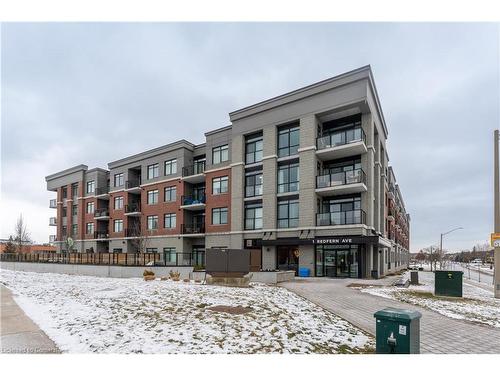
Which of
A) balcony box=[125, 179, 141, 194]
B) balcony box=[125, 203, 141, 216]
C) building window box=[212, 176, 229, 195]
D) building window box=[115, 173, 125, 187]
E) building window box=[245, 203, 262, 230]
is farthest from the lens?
building window box=[115, 173, 125, 187]

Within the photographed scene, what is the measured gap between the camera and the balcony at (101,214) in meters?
49.1

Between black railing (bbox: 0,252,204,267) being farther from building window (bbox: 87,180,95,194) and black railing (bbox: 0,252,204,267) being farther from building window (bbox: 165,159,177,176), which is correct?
building window (bbox: 87,180,95,194)

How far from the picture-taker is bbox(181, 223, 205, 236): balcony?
38500 mm

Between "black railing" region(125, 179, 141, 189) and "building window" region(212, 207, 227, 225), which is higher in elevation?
"black railing" region(125, 179, 141, 189)

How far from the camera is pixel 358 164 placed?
2972 cm

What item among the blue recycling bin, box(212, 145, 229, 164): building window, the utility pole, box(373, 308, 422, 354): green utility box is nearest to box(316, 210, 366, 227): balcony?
the blue recycling bin

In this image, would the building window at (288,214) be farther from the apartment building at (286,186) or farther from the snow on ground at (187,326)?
the snow on ground at (187,326)

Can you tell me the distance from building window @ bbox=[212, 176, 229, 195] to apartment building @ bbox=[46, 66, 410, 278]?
4.5 inches

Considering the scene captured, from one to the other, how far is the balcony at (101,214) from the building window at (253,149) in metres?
25.3

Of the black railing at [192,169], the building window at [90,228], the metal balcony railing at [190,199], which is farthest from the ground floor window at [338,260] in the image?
the building window at [90,228]

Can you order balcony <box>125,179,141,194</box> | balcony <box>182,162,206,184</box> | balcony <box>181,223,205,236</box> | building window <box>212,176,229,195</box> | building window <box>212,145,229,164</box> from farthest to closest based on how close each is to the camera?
balcony <box>125,179,141,194</box>
balcony <box>182,162,206,184</box>
balcony <box>181,223,205,236</box>
building window <box>212,145,229,164</box>
building window <box>212,176,229,195</box>

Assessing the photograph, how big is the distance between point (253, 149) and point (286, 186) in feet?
18.2

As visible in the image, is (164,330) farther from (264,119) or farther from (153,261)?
(264,119)

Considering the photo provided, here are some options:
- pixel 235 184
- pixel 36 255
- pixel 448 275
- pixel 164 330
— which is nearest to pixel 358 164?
pixel 235 184
